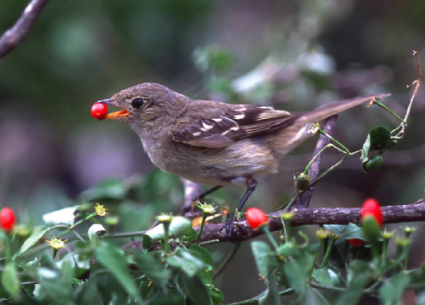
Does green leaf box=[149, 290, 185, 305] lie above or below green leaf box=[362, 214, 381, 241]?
below

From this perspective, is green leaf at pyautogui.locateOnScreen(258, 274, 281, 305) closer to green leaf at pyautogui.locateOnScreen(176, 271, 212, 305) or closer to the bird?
green leaf at pyautogui.locateOnScreen(176, 271, 212, 305)

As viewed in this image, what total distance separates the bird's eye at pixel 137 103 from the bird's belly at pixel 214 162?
0.48m

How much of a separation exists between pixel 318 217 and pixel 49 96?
4.69 meters

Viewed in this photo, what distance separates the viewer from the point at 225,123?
13.6 feet

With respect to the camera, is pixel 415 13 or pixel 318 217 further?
pixel 415 13

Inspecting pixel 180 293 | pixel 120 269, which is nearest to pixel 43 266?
pixel 120 269

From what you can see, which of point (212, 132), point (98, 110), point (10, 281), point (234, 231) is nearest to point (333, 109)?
point (212, 132)

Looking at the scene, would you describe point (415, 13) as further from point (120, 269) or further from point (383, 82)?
point (120, 269)

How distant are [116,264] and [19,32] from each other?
254cm

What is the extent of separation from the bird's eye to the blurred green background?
2.20 feet

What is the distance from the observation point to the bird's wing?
3.93 metres

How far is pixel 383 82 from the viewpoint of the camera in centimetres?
528

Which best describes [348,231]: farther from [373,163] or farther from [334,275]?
[373,163]

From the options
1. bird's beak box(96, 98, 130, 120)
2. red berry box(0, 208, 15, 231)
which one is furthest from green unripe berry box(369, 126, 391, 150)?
bird's beak box(96, 98, 130, 120)
